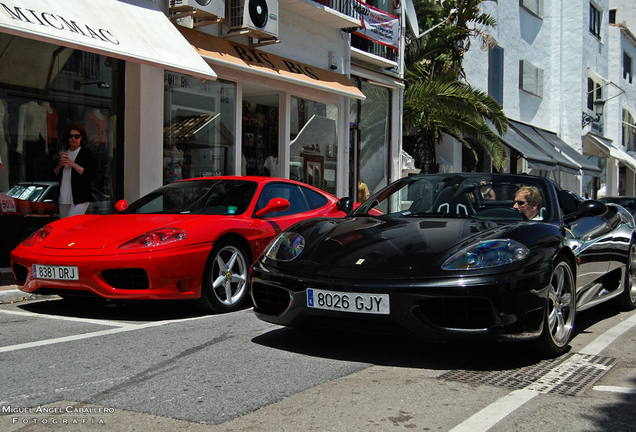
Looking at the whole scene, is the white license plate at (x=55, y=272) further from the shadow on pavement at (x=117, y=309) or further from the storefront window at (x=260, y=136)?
the storefront window at (x=260, y=136)

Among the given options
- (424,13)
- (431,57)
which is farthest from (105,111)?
(424,13)

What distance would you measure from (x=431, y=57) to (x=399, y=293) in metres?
17.3

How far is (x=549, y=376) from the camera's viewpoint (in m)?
3.91

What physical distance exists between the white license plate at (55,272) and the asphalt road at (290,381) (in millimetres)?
388

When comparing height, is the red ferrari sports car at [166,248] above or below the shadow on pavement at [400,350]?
above

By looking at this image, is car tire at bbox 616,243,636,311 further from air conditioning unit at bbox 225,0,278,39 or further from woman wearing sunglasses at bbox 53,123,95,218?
air conditioning unit at bbox 225,0,278,39

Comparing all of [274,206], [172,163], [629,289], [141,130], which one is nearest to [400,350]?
[274,206]

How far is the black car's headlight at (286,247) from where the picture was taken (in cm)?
453

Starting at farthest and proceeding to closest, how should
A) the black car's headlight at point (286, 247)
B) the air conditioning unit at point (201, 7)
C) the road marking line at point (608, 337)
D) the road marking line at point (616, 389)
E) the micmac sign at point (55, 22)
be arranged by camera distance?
the air conditioning unit at point (201, 7) → the micmac sign at point (55, 22) → the road marking line at point (608, 337) → the black car's headlight at point (286, 247) → the road marking line at point (616, 389)

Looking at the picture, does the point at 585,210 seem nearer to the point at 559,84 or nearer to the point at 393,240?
the point at 393,240

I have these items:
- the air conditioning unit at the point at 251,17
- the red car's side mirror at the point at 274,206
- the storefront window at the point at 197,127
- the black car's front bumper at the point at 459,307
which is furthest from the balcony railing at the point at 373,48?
the black car's front bumper at the point at 459,307

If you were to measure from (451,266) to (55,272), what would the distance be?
3337 mm

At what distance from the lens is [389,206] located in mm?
5684

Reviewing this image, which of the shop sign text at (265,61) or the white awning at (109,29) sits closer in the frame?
the white awning at (109,29)
